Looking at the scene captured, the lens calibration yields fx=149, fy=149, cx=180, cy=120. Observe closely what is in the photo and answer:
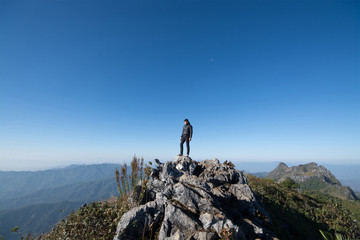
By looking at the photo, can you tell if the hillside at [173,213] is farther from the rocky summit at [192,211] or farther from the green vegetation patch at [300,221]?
the green vegetation patch at [300,221]

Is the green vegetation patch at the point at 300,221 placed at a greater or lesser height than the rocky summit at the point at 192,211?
lesser

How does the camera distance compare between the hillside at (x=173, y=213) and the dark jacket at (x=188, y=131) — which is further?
the dark jacket at (x=188, y=131)

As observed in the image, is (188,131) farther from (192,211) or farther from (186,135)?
(192,211)

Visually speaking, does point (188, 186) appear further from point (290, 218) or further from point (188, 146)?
point (290, 218)

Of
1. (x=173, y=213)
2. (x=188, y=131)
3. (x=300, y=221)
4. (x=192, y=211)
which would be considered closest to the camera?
(x=173, y=213)

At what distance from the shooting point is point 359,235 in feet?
47.3

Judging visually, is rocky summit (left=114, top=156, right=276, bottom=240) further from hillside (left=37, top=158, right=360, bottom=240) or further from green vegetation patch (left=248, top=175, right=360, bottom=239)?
green vegetation patch (left=248, top=175, right=360, bottom=239)

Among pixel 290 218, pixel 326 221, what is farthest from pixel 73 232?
pixel 326 221

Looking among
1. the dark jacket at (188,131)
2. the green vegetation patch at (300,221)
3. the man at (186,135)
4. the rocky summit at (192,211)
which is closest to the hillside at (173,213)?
the rocky summit at (192,211)

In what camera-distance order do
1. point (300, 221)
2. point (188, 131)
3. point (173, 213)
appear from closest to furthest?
point (173, 213) → point (300, 221) → point (188, 131)

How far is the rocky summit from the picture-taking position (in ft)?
18.6

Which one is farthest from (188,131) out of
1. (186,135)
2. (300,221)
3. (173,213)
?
(300,221)

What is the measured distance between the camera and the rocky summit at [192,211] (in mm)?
5672

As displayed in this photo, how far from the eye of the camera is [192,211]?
6.60 metres
